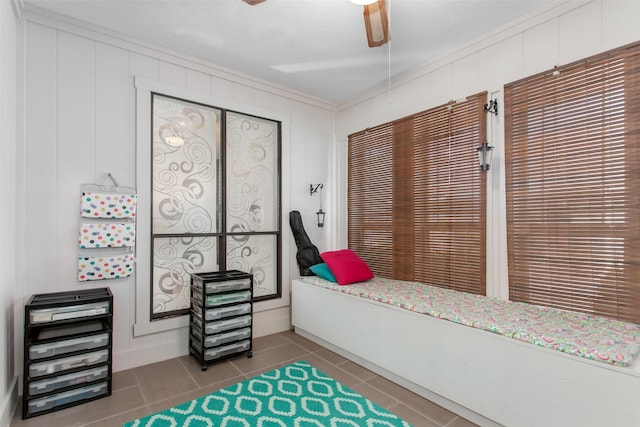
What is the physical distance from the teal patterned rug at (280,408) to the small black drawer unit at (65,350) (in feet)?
1.74

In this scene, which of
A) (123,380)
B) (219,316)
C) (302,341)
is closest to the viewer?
(123,380)

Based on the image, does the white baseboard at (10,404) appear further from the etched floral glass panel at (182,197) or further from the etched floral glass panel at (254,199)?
the etched floral glass panel at (254,199)

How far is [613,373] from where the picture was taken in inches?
58.8

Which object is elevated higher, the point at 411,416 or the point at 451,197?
the point at 451,197

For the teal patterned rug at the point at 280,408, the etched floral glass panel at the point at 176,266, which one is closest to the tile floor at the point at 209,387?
the teal patterned rug at the point at 280,408

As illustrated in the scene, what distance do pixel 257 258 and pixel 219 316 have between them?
34.5 inches

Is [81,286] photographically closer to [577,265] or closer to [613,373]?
[613,373]

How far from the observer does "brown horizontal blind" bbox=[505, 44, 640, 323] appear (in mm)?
2016

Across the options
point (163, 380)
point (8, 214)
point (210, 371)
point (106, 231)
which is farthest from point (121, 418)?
point (8, 214)

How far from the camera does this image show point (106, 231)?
8.63 ft

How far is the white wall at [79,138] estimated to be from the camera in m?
2.41

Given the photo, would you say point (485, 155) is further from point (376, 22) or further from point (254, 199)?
point (254, 199)

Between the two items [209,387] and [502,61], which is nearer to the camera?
[209,387]

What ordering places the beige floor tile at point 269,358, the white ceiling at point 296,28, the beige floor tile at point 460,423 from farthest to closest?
1. the beige floor tile at point 269,358
2. the white ceiling at point 296,28
3. the beige floor tile at point 460,423
